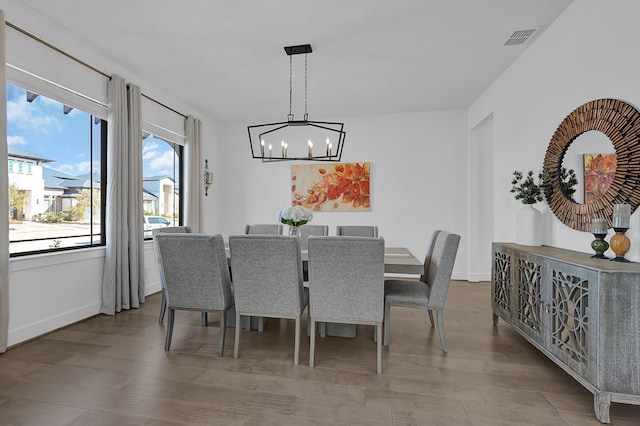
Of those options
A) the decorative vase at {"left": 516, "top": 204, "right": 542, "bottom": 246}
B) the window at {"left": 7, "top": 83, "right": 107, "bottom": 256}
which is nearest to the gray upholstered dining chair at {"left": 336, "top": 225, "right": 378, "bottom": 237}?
the decorative vase at {"left": 516, "top": 204, "right": 542, "bottom": 246}

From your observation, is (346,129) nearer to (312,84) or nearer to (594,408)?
(312,84)

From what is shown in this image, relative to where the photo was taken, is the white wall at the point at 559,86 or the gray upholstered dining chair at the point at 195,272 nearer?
the white wall at the point at 559,86

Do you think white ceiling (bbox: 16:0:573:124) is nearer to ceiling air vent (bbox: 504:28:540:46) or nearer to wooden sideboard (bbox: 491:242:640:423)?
ceiling air vent (bbox: 504:28:540:46)

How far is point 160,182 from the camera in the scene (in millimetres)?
4723

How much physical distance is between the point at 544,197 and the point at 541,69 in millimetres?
1200

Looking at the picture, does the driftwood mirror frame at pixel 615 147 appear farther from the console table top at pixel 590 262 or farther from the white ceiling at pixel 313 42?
the white ceiling at pixel 313 42

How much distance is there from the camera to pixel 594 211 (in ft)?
7.47

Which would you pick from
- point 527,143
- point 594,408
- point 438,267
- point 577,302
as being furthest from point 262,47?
point 594,408

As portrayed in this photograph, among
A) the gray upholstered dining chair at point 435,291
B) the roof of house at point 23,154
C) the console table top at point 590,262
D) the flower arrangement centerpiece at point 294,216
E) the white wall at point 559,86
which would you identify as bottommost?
the gray upholstered dining chair at point 435,291

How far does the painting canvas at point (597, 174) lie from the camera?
2.18 m

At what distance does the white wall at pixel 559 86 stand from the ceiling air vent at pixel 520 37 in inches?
4.3

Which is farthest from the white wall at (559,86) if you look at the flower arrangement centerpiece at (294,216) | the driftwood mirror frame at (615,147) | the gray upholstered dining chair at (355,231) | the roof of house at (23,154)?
the roof of house at (23,154)

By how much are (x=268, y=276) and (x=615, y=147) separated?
2497mm

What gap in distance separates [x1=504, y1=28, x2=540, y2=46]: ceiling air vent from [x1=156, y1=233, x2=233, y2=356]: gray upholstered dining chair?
3.18m
